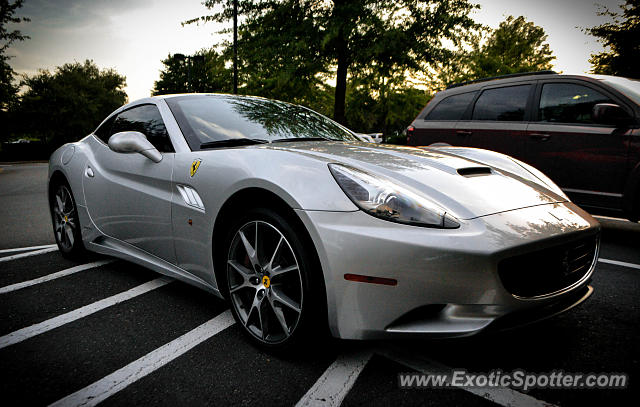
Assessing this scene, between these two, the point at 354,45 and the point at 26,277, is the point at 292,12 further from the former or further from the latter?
the point at 26,277

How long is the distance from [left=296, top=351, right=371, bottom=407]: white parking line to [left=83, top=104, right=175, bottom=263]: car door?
1.23m

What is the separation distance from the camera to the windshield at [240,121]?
2.54 metres

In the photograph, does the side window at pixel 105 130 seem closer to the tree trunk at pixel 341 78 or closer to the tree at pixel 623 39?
the tree trunk at pixel 341 78

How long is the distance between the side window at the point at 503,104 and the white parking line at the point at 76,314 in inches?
166

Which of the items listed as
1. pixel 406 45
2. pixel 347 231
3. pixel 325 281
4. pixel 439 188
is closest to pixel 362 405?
pixel 325 281

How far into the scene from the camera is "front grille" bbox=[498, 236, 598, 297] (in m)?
1.59

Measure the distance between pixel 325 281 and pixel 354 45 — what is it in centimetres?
1029

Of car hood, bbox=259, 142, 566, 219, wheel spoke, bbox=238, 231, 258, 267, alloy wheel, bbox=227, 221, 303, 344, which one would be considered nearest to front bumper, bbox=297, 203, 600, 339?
car hood, bbox=259, 142, 566, 219

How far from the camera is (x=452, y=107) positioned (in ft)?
17.9

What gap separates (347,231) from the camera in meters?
1.64

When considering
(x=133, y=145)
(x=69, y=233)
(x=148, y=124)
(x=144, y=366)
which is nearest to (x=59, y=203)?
(x=69, y=233)

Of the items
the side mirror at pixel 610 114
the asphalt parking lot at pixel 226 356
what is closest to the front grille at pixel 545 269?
the asphalt parking lot at pixel 226 356

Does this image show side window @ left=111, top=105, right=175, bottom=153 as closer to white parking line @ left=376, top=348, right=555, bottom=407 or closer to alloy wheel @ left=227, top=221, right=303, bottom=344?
alloy wheel @ left=227, top=221, right=303, bottom=344

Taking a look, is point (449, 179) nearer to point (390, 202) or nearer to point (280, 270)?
point (390, 202)
